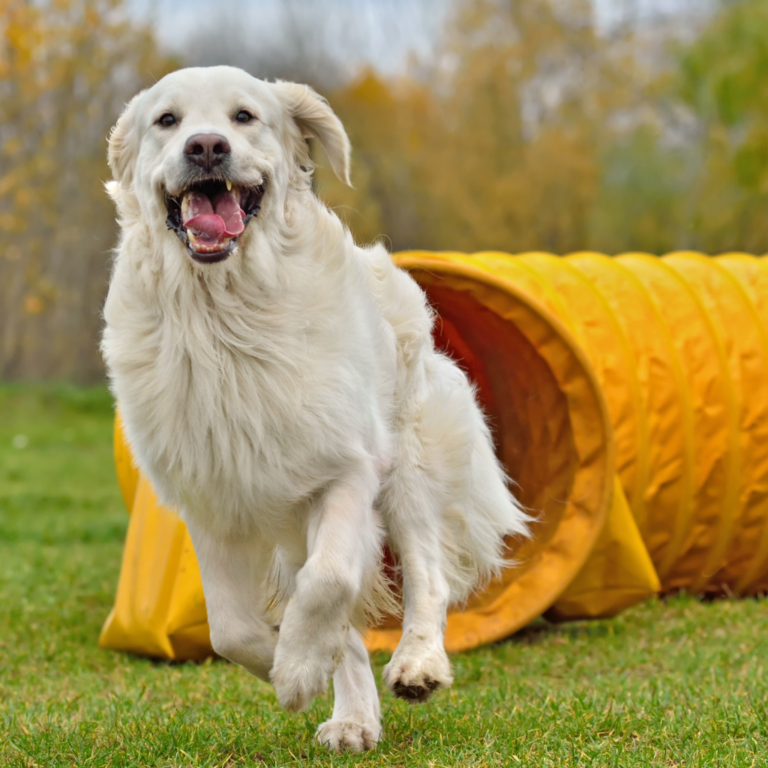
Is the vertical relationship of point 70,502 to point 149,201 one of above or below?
below

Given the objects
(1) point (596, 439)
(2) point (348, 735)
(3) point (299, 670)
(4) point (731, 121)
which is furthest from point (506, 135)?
(3) point (299, 670)

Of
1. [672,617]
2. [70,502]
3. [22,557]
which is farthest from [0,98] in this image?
[672,617]

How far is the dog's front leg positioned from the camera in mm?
2668

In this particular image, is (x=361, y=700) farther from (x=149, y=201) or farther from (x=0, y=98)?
(x=0, y=98)

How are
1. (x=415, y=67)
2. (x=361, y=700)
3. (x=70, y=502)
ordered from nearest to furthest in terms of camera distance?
(x=361, y=700) → (x=70, y=502) → (x=415, y=67)

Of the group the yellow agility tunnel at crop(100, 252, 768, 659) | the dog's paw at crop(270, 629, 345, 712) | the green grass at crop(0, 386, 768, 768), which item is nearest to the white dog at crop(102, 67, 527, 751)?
the dog's paw at crop(270, 629, 345, 712)

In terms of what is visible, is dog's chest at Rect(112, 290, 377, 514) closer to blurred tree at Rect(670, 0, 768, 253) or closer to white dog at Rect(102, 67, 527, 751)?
white dog at Rect(102, 67, 527, 751)

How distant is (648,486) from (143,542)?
7.92 feet

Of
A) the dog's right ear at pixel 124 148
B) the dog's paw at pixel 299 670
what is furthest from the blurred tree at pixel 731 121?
the dog's paw at pixel 299 670

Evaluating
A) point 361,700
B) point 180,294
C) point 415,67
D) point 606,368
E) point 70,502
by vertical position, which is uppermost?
point 415,67

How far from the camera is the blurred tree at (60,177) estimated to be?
1559 cm

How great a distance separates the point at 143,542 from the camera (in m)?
4.65

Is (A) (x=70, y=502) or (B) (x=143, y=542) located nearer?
(B) (x=143, y=542)

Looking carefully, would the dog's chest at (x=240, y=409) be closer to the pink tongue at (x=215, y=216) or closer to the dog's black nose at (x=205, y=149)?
the pink tongue at (x=215, y=216)
